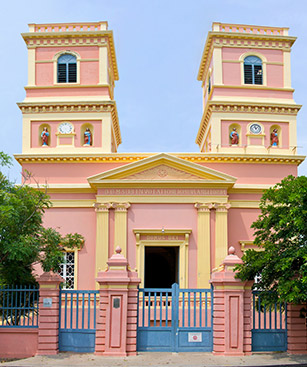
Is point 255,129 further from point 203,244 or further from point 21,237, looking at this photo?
point 21,237

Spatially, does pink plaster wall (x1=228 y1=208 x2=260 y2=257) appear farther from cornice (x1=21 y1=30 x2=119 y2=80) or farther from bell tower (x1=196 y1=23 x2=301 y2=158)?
cornice (x1=21 y1=30 x2=119 y2=80)

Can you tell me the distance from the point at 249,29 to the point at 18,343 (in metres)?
19.3

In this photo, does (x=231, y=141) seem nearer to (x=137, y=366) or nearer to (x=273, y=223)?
(x=273, y=223)

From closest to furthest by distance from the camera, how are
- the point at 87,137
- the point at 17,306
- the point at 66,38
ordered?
1. the point at 17,306
2. the point at 87,137
3. the point at 66,38

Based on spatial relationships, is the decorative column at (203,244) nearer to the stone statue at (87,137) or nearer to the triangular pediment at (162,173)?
the triangular pediment at (162,173)

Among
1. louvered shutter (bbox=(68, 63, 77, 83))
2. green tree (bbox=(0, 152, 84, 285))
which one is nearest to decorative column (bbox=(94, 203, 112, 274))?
green tree (bbox=(0, 152, 84, 285))

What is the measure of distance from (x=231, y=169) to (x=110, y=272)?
12175 mm

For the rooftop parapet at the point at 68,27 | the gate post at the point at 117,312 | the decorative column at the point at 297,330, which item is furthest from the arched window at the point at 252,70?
the gate post at the point at 117,312

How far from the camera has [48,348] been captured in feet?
46.2

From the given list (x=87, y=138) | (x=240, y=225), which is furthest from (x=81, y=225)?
(x=240, y=225)

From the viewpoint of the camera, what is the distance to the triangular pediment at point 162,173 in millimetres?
22969

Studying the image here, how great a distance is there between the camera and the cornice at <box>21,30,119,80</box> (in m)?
26.4

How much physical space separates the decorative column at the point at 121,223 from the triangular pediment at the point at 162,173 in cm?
112

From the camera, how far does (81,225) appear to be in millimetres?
24141
